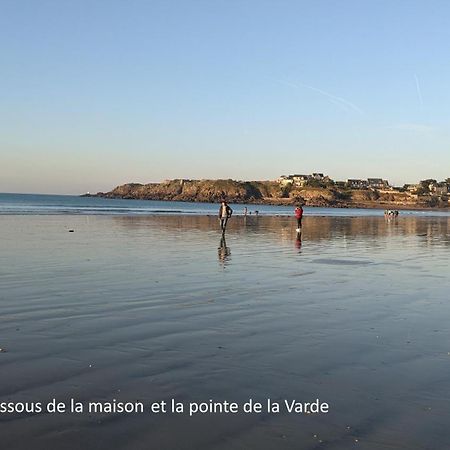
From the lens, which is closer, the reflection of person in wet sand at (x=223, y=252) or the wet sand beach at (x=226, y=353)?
the wet sand beach at (x=226, y=353)

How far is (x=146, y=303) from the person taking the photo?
38.5 feet

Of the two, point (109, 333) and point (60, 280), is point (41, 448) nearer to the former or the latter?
point (109, 333)

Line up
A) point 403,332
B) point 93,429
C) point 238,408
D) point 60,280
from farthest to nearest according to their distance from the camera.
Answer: point 60,280 → point 403,332 → point 238,408 → point 93,429

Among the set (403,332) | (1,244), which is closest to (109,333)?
(403,332)

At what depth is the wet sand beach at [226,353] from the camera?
5488 millimetres

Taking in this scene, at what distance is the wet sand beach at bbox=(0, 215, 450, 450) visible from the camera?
18.0 ft

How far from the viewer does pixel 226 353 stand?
8117mm

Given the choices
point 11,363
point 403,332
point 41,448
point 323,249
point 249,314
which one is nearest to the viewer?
point 41,448

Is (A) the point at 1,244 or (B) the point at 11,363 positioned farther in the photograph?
(A) the point at 1,244

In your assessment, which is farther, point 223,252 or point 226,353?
point 223,252

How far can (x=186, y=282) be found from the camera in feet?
49.1

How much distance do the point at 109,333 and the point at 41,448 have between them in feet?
13.5

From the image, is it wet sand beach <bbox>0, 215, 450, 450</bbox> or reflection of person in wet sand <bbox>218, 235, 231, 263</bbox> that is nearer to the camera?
wet sand beach <bbox>0, 215, 450, 450</bbox>

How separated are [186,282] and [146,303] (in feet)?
10.8
